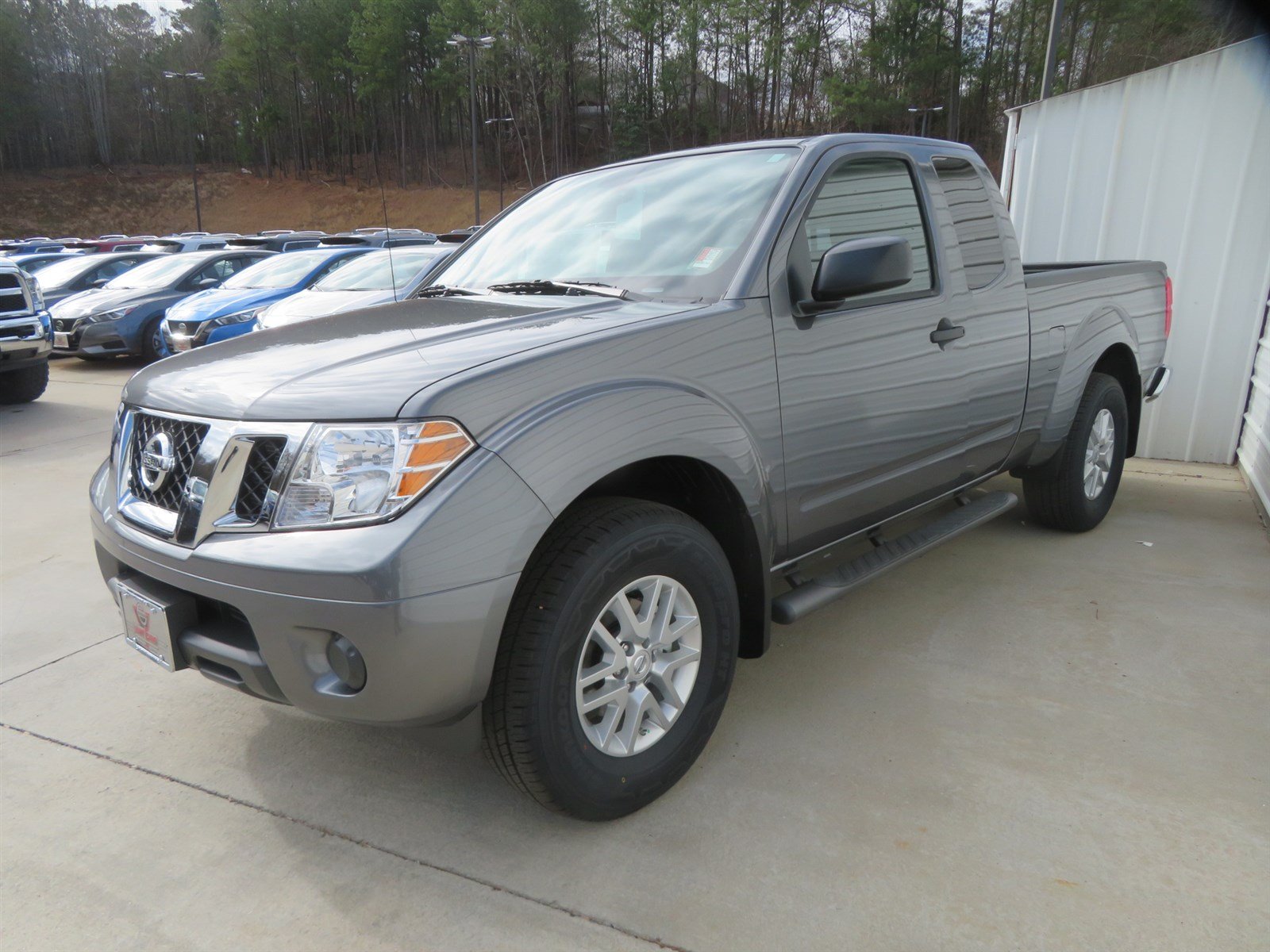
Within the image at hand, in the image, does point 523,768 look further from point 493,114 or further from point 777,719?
point 493,114

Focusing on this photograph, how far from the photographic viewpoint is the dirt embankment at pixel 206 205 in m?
56.4

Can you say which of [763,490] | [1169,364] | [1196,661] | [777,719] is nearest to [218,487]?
[763,490]

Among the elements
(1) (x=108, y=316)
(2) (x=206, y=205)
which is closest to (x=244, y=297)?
(1) (x=108, y=316)

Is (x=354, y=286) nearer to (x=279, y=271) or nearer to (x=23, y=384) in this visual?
(x=279, y=271)

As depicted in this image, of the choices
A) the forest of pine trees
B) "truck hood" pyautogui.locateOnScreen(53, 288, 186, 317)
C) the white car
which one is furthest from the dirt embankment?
the white car

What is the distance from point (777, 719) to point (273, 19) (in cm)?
7405

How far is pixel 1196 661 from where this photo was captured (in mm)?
3207

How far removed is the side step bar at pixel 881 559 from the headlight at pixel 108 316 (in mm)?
11406

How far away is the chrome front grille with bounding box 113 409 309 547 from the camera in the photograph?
1.96 metres

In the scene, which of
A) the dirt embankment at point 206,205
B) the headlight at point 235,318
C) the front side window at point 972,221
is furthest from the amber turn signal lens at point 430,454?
the dirt embankment at point 206,205

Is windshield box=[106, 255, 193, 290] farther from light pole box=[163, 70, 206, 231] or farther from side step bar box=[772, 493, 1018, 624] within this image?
light pole box=[163, 70, 206, 231]

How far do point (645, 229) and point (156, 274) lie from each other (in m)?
12.4

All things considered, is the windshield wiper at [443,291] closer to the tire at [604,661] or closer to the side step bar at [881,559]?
the tire at [604,661]

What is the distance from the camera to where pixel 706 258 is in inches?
107
